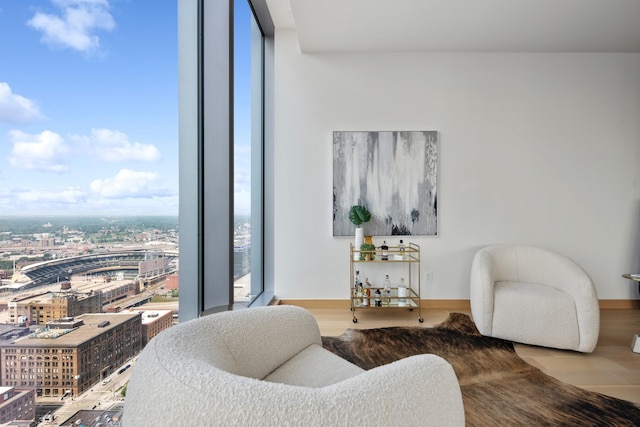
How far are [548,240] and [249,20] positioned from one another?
12.1 ft

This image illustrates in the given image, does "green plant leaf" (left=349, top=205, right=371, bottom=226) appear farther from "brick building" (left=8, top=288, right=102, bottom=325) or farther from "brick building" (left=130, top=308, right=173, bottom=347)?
"brick building" (left=8, top=288, right=102, bottom=325)

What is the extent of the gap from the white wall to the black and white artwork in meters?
0.10

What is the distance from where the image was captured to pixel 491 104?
145 inches

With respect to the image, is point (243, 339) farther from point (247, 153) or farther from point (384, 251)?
point (384, 251)

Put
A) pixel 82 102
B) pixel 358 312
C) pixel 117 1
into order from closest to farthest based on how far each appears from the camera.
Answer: pixel 82 102 < pixel 117 1 < pixel 358 312

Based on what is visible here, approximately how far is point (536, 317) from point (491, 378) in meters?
0.80

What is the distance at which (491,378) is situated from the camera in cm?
218

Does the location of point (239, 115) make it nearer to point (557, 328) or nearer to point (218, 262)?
point (218, 262)

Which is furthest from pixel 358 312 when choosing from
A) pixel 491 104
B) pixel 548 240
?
pixel 491 104

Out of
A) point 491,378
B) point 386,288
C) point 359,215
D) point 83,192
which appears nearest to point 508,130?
point 359,215

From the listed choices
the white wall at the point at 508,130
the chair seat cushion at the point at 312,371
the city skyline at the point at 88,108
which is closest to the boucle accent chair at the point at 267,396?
the chair seat cushion at the point at 312,371

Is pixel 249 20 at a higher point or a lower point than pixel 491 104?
higher

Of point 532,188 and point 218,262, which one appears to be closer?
point 218,262

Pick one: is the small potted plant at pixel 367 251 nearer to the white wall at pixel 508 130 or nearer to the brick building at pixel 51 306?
the white wall at pixel 508 130
